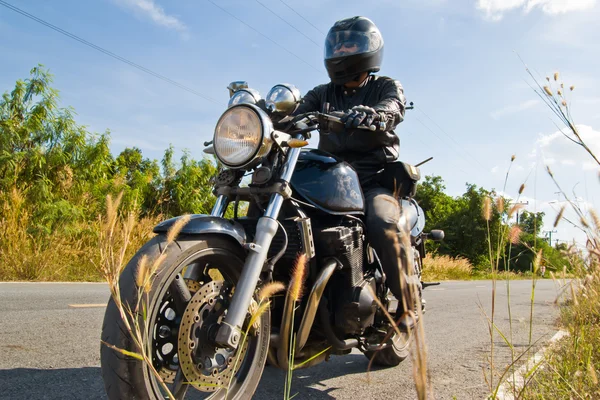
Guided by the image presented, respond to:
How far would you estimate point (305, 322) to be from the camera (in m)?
2.50

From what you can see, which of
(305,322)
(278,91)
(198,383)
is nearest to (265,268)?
(305,322)

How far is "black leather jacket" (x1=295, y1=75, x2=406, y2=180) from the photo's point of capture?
3381 millimetres

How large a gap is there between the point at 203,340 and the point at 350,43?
217 cm

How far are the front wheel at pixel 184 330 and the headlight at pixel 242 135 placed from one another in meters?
0.41

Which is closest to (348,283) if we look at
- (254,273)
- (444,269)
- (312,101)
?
(254,273)

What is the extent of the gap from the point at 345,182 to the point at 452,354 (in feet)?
7.38

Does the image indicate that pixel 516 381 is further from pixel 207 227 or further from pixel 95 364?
pixel 95 364

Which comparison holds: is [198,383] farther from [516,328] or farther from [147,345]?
[516,328]

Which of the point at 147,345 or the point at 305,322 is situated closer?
the point at 147,345

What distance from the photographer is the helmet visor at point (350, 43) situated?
131 inches

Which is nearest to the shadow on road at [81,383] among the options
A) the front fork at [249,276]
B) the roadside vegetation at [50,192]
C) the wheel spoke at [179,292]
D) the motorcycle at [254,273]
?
the motorcycle at [254,273]

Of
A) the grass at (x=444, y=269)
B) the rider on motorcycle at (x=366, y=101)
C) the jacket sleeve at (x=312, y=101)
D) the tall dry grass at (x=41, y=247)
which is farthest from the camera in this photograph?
the grass at (x=444, y=269)

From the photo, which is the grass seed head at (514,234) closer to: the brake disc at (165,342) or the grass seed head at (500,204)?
the grass seed head at (500,204)

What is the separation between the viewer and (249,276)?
2148 millimetres
